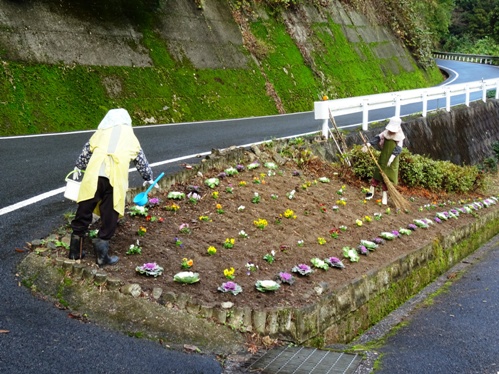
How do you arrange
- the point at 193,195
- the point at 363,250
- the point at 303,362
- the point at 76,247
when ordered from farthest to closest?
the point at 193,195, the point at 363,250, the point at 76,247, the point at 303,362

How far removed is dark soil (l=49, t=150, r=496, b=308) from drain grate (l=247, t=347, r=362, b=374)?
555 mm

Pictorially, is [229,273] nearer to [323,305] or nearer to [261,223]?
[323,305]

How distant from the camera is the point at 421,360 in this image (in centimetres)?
539

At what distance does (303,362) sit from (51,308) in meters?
2.16

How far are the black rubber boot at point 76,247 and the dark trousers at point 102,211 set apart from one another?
0.05 m

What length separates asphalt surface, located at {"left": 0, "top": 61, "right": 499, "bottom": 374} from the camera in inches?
174

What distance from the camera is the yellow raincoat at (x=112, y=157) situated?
219 inches

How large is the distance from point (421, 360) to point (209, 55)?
15743mm

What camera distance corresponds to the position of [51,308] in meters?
5.14

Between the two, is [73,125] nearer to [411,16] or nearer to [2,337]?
[2,337]

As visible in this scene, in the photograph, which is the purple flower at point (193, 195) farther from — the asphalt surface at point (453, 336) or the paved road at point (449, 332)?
the asphalt surface at point (453, 336)

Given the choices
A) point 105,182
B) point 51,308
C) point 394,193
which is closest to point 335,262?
point 105,182

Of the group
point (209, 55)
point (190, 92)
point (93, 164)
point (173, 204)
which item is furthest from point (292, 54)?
point (93, 164)

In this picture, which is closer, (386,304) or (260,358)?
(260,358)
